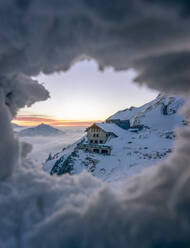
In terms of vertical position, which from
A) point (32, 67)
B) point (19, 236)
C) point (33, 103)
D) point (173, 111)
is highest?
point (173, 111)

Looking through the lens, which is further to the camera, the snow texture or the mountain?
the mountain

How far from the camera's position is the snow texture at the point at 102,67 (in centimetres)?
323

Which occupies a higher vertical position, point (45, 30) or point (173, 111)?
point (173, 111)

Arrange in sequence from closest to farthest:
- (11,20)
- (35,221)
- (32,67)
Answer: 1. (11,20)
2. (35,221)
3. (32,67)

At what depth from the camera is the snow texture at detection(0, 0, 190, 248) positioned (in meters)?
3.23

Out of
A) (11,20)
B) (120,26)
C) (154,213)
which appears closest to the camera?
(154,213)

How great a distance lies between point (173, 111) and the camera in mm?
80000

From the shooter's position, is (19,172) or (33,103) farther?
(33,103)

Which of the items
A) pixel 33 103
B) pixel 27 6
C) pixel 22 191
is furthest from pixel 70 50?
pixel 22 191

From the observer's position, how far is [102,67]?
460 centimetres

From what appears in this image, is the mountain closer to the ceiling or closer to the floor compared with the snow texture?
closer to the floor

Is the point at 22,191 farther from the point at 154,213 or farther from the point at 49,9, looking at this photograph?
the point at 49,9

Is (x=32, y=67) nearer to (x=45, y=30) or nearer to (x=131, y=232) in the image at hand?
(x=45, y=30)

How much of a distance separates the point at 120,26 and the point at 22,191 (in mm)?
5712
